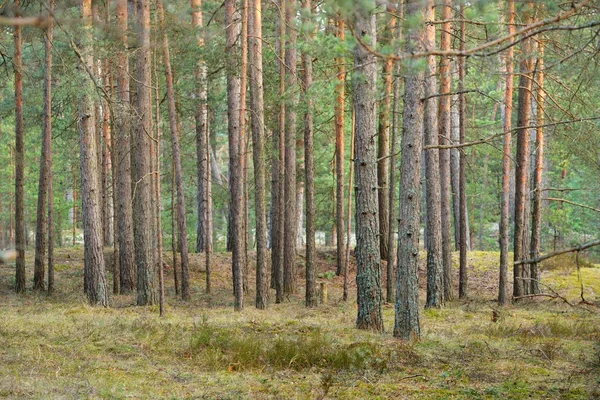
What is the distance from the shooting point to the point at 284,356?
9.41m

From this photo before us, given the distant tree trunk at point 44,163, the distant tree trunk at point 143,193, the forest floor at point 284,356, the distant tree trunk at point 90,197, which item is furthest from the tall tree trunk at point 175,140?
the distant tree trunk at point 44,163

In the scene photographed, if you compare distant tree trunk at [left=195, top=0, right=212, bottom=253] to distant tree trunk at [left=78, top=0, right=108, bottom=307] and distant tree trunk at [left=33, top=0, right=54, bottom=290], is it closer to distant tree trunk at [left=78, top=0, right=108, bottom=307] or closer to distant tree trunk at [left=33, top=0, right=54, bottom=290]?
distant tree trunk at [left=33, top=0, right=54, bottom=290]

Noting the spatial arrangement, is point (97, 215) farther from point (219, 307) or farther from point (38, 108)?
point (38, 108)

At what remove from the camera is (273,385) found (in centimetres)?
812

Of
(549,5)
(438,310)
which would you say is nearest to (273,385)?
(549,5)

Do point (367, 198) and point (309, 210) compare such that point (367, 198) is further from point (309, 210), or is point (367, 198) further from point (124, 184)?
point (124, 184)

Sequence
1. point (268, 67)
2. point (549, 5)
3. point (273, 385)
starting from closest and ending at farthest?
point (549, 5) < point (273, 385) < point (268, 67)

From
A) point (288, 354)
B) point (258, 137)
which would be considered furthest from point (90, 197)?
point (288, 354)

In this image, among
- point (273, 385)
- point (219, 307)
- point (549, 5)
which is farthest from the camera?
point (219, 307)

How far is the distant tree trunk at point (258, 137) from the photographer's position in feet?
50.2

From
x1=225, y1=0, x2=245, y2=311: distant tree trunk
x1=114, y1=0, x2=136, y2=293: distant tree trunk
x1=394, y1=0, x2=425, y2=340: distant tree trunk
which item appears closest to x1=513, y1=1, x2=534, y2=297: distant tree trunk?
x1=394, y1=0, x2=425, y2=340: distant tree trunk

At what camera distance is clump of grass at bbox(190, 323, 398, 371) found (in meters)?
9.16

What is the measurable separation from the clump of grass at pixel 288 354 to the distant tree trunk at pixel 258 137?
17.9 ft

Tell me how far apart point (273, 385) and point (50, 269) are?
1102cm
